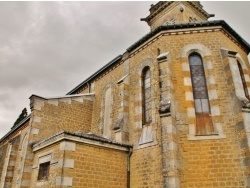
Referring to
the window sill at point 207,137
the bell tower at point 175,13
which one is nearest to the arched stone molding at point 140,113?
the window sill at point 207,137

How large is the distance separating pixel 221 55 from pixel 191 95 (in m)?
2.38

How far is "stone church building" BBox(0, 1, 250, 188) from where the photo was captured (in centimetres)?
862

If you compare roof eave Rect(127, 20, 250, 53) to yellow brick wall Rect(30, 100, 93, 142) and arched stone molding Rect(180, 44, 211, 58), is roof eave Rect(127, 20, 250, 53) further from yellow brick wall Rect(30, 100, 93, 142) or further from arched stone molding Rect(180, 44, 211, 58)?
yellow brick wall Rect(30, 100, 93, 142)

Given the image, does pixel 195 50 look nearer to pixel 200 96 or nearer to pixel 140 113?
pixel 200 96

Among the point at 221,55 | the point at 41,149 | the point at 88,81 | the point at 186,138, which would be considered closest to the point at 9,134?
the point at 88,81

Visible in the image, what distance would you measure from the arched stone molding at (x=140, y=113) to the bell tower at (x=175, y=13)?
6.49 metres

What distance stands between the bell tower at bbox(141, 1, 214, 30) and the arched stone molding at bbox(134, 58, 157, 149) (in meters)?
6.49

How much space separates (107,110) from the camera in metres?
14.4

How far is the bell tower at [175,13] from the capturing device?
55.8 feet

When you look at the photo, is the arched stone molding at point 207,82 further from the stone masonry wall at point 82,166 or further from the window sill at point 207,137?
the stone masonry wall at point 82,166

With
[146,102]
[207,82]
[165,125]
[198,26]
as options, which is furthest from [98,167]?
[198,26]

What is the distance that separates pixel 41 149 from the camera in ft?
34.5

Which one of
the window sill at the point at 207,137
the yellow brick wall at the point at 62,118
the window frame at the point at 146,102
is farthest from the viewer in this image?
the yellow brick wall at the point at 62,118

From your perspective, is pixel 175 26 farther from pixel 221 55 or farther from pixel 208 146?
pixel 208 146
